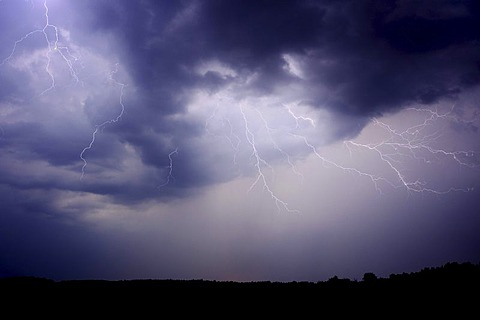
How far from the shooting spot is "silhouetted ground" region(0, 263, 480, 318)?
11391mm

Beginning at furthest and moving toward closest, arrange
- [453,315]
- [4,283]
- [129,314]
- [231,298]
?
[4,283], [231,298], [129,314], [453,315]

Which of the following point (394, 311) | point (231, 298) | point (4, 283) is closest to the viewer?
point (394, 311)

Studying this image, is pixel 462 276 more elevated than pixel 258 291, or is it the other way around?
pixel 462 276

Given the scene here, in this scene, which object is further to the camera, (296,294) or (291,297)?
(296,294)

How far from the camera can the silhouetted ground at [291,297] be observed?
37.4ft

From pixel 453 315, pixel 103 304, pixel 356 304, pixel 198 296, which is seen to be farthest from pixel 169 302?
pixel 453 315

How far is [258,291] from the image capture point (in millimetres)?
16062

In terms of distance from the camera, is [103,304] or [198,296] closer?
[103,304]

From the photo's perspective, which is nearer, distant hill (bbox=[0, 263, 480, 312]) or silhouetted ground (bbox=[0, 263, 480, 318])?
silhouetted ground (bbox=[0, 263, 480, 318])

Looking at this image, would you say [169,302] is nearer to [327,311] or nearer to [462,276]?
[327,311]

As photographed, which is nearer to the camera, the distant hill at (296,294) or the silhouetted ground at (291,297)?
the silhouetted ground at (291,297)

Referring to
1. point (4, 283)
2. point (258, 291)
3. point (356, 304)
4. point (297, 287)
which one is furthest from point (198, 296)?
point (4, 283)

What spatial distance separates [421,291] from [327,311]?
4.41m

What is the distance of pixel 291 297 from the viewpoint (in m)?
14.3
